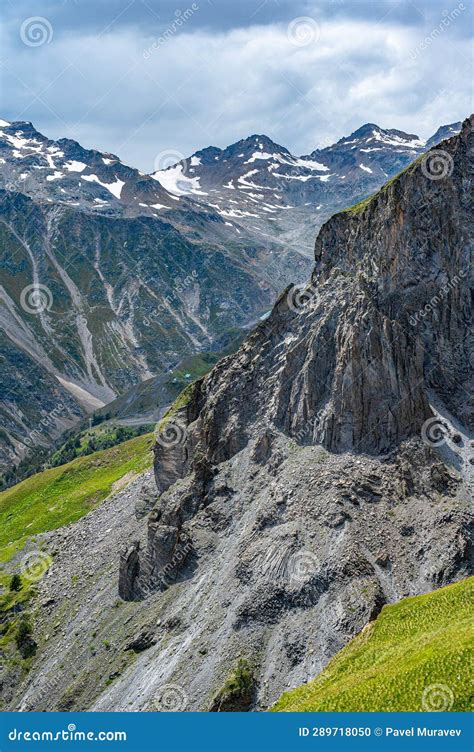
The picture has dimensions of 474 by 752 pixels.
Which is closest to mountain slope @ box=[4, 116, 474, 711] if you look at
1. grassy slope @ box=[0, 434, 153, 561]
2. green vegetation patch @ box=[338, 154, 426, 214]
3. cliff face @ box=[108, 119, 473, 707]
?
cliff face @ box=[108, 119, 473, 707]

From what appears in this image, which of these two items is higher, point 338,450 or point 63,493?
point 63,493

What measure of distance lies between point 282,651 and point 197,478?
86.0 ft

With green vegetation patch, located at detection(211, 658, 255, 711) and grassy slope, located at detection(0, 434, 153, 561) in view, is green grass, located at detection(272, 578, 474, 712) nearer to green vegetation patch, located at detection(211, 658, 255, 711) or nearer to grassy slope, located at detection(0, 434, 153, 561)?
green vegetation patch, located at detection(211, 658, 255, 711)

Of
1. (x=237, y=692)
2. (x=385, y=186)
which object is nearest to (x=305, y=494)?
(x=237, y=692)

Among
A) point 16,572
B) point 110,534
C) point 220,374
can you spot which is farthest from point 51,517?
point 220,374

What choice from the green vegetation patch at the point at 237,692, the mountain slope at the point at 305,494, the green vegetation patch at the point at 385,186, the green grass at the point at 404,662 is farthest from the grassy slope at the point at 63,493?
the green grass at the point at 404,662

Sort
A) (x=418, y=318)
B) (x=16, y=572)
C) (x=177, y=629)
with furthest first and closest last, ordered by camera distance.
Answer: (x=16, y=572) < (x=418, y=318) < (x=177, y=629)

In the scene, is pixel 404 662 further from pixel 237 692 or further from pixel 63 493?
pixel 63 493

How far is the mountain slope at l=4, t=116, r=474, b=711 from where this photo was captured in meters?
56.3

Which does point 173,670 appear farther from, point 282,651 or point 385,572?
point 385,572

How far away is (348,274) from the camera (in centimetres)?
7806

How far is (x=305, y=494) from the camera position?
65562 millimetres

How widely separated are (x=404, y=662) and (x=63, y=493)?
4588 inches

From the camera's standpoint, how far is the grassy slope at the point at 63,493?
129 meters
